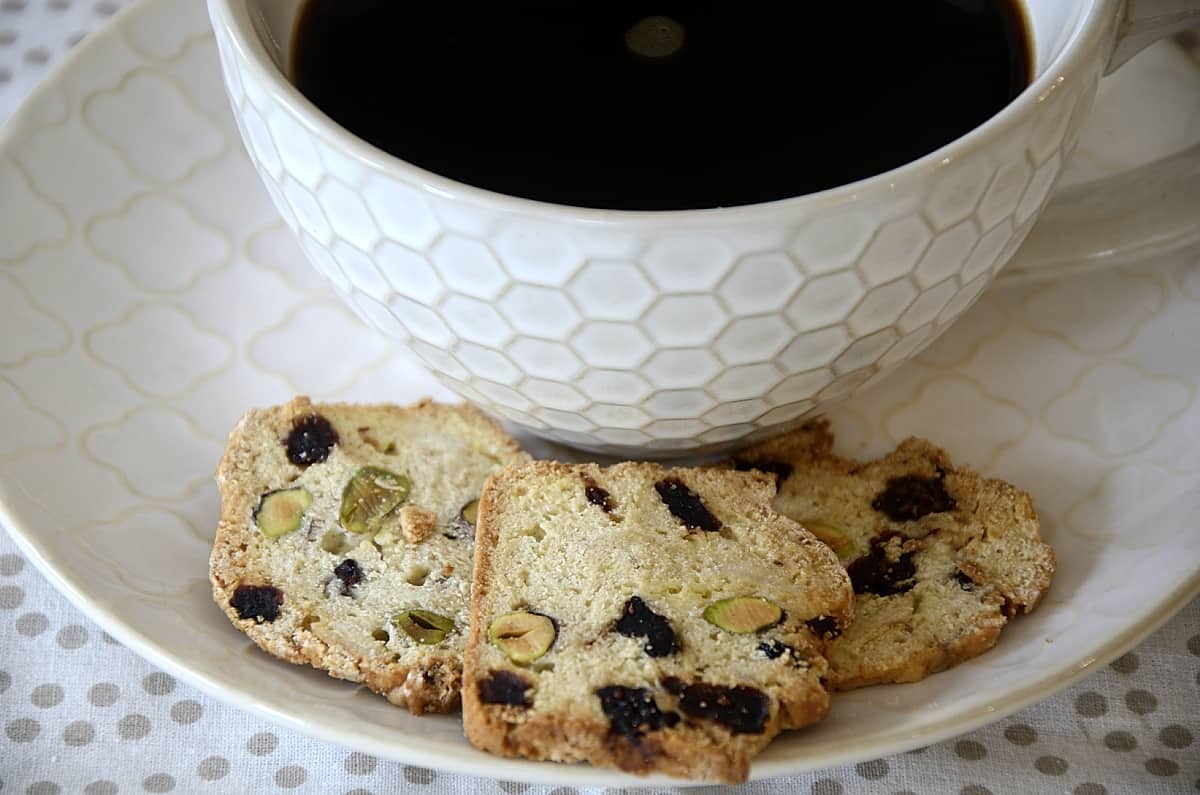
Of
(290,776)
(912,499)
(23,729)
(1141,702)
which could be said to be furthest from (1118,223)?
(23,729)

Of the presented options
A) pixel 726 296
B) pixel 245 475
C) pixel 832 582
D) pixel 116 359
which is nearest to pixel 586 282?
pixel 726 296

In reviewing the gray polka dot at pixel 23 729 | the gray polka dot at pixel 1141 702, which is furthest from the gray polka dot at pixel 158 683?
the gray polka dot at pixel 1141 702

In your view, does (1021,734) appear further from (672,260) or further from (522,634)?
(672,260)

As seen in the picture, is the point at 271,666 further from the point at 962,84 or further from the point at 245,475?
the point at 962,84

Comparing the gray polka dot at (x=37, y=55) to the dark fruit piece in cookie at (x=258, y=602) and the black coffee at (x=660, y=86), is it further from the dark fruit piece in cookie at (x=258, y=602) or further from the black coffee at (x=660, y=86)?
the dark fruit piece in cookie at (x=258, y=602)

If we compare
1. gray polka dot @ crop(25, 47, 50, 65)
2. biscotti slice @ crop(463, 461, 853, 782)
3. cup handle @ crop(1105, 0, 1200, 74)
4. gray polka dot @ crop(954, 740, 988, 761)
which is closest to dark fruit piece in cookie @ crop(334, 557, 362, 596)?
biscotti slice @ crop(463, 461, 853, 782)

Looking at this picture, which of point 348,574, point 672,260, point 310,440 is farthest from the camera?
point 310,440

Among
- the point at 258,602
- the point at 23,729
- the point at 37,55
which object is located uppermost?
the point at 37,55
